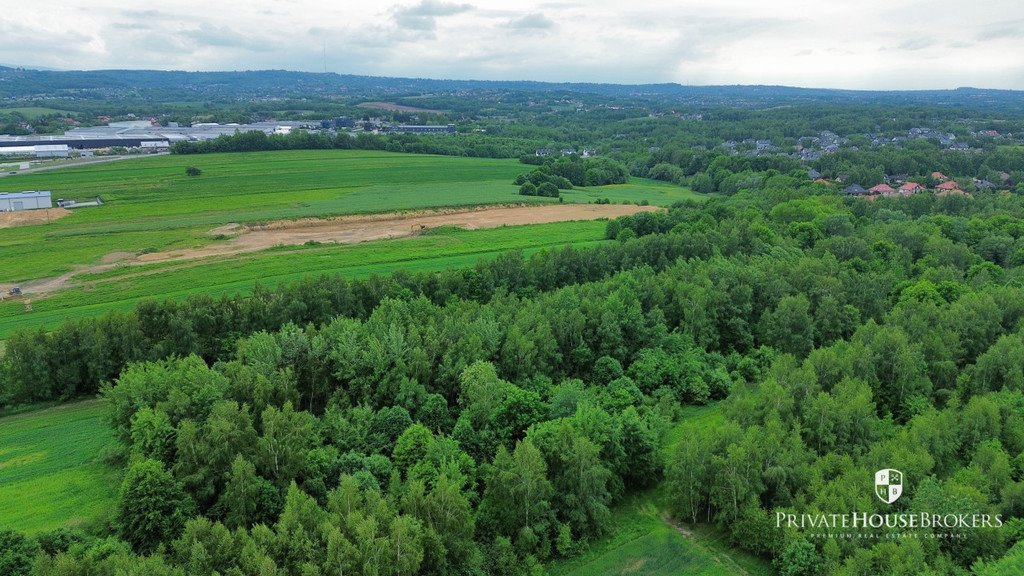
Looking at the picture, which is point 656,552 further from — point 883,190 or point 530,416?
point 883,190

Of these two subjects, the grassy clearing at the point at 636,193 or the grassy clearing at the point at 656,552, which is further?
the grassy clearing at the point at 636,193

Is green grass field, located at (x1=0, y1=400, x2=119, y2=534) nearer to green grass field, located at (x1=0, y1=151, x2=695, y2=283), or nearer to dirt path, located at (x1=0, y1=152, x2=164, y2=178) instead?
green grass field, located at (x1=0, y1=151, x2=695, y2=283)

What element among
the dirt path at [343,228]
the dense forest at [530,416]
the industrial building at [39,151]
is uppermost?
the industrial building at [39,151]

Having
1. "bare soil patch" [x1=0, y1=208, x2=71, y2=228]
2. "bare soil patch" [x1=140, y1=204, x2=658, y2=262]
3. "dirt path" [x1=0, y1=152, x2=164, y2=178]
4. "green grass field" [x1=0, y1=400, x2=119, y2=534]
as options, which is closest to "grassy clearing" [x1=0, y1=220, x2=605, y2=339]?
"bare soil patch" [x1=140, y1=204, x2=658, y2=262]

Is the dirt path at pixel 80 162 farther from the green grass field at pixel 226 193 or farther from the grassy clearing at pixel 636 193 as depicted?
the grassy clearing at pixel 636 193

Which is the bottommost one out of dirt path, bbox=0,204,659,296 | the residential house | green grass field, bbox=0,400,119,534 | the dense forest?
green grass field, bbox=0,400,119,534

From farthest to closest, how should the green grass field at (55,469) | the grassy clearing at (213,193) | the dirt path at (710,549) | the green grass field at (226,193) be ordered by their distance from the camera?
the green grass field at (226,193) → the grassy clearing at (213,193) → the green grass field at (55,469) → the dirt path at (710,549)

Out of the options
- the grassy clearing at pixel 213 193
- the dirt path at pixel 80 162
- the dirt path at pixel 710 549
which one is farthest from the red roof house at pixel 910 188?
the dirt path at pixel 80 162
